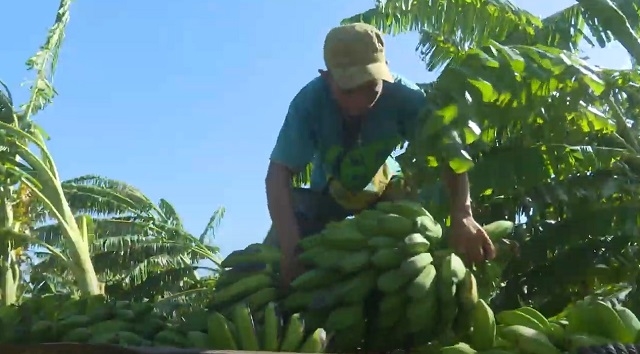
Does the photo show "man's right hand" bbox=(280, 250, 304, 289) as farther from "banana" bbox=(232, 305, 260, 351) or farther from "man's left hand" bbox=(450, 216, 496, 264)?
"man's left hand" bbox=(450, 216, 496, 264)

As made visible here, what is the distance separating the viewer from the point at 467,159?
1.64 m

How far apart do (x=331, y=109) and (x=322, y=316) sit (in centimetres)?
67

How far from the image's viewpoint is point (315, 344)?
1.16 metres

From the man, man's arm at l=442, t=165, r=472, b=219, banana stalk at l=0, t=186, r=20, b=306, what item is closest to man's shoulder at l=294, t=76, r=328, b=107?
the man

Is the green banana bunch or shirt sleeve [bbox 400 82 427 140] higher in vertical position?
shirt sleeve [bbox 400 82 427 140]

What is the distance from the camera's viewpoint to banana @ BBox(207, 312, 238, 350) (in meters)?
1.22

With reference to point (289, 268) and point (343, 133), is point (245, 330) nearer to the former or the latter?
point (289, 268)

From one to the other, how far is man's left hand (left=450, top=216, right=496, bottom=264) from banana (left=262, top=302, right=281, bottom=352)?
38cm

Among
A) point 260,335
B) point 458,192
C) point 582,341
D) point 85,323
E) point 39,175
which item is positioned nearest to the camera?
point 582,341

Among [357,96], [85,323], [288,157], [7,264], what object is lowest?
[85,323]

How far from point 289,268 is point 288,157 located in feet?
1.36

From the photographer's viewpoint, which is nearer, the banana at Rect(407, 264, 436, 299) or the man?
the banana at Rect(407, 264, 436, 299)

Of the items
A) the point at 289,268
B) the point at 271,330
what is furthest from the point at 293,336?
the point at 289,268

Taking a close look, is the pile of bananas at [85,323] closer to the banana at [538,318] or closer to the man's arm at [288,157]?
the man's arm at [288,157]
